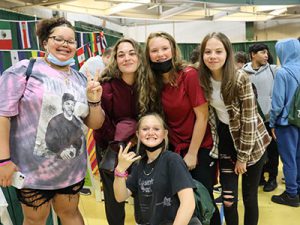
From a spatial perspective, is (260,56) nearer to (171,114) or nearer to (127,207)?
(171,114)

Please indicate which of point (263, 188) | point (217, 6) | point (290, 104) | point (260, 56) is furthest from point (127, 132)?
point (217, 6)

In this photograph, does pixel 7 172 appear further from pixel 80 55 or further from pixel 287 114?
pixel 80 55

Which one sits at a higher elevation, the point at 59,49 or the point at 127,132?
the point at 59,49

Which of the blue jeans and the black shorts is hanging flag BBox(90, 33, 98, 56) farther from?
the black shorts

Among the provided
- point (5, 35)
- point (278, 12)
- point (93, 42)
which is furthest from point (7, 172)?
point (278, 12)

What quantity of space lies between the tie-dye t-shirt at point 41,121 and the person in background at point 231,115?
0.87 m

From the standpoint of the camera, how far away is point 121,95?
2.14 meters

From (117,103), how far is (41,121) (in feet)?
1.81

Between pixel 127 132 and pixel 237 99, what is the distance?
73 cm

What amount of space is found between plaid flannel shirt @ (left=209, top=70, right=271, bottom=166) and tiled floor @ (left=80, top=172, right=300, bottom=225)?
Answer: 1.12 metres

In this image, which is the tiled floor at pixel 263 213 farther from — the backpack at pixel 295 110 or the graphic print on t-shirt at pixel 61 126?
the graphic print on t-shirt at pixel 61 126

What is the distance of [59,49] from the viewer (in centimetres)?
183

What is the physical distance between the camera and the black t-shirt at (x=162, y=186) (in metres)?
1.80

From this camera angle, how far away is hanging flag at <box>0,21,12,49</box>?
293 cm
